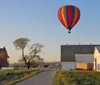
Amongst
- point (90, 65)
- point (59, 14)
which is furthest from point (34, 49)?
point (59, 14)

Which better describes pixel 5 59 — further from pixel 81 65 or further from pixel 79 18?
pixel 79 18

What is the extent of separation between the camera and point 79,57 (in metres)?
68.6

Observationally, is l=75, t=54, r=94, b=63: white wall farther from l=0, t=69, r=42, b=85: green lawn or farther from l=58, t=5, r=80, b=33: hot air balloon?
l=58, t=5, r=80, b=33: hot air balloon

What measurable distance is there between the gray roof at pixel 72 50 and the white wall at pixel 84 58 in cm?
105

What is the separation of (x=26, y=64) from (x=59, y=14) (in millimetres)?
37212

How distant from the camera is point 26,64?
72.9 m

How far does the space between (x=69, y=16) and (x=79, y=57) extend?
1293 inches

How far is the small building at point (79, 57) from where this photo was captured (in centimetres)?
6594

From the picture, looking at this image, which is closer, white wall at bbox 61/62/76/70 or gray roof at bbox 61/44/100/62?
white wall at bbox 61/62/76/70

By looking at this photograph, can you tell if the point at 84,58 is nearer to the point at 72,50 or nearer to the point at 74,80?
the point at 72,50

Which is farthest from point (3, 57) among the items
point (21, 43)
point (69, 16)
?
point (69, 16)

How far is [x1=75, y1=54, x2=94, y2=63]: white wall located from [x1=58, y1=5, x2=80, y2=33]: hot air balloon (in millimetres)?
31027

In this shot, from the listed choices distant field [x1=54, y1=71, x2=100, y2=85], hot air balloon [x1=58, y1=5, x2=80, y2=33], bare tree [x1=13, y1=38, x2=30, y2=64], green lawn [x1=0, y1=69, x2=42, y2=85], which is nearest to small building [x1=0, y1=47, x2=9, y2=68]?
bare tree [x1=13, y1=38, x2=30, y2=64]

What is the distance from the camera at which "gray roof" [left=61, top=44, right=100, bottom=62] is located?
69356 millimetres
